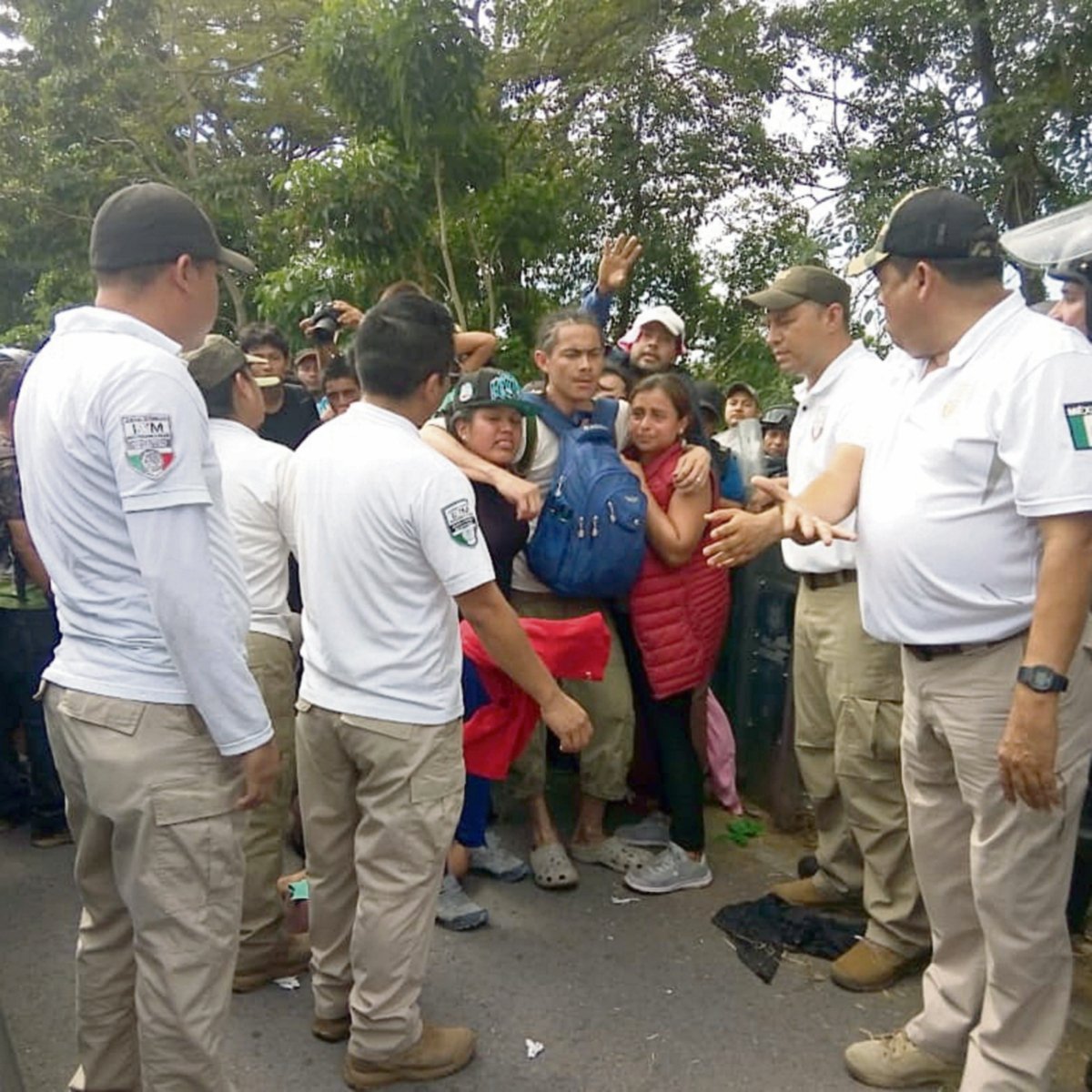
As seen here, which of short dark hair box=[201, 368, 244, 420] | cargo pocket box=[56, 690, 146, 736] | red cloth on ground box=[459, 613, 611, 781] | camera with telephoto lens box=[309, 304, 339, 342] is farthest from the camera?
camera with telephoto lens box=[309, 304, 339, 342]

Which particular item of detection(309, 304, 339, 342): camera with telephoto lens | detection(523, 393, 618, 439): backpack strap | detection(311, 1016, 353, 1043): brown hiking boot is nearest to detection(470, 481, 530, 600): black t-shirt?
detection(523, 393, 618, 439): backpack strap

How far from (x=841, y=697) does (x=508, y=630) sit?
1.23 metres

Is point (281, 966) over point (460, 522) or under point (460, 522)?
under

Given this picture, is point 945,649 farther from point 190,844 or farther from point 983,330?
point 190,844

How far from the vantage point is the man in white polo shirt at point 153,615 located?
1954 millimetres

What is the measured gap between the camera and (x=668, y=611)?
3785mm

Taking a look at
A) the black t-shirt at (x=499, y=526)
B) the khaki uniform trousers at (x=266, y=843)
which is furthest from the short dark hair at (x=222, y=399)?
the black t-shirt at (x=499, y=526)

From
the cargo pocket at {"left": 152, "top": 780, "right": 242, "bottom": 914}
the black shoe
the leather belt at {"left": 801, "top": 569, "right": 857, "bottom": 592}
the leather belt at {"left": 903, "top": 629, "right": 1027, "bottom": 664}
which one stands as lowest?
the black shoe

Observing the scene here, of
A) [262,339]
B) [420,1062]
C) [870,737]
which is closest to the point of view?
[420,1062]

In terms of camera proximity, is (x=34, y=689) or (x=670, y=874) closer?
(x=670, y=874)

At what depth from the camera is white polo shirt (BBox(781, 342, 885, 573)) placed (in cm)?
325

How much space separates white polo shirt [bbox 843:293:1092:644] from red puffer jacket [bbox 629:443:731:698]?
1.23 metres

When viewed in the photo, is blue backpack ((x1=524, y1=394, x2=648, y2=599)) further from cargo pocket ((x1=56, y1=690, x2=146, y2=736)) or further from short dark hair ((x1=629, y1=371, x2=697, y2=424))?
cargo pocket ((x1=56, y1=690, x2=146, y2=736))

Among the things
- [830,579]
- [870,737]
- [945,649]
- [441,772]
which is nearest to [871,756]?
[870,737]
